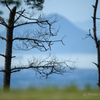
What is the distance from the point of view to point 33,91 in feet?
18.5

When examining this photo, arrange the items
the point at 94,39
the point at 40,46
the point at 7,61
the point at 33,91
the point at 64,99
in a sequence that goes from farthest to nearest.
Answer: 1. the point at 40,46
2. the point at 7,61
3. the point at 94,39
4. the point at 33,91
5. the point at 64,99

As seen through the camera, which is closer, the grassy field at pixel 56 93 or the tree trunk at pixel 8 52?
the grassy field at pixel 56 93

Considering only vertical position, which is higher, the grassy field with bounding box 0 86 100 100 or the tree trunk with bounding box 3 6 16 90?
the tree trunk with bounding box 3 6 16 90

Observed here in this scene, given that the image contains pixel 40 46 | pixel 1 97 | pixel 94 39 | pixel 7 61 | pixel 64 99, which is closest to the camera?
pixel 64 99

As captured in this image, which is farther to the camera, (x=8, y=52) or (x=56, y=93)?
(x=8, y=52)

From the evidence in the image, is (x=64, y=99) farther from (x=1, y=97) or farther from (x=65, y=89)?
(x=1, y=97)

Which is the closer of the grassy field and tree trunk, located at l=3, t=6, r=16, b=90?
the grassy field

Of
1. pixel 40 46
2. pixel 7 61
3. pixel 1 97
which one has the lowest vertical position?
pixel 1 97

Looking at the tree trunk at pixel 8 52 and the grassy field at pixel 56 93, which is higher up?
the tree trunk at pixel 8 52

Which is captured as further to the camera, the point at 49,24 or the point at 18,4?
the point at 49,24

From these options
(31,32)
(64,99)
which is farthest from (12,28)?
(64,99)

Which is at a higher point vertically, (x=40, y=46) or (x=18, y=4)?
(x=18, y=4)

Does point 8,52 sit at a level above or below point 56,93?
above

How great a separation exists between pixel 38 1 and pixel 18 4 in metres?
1.51
